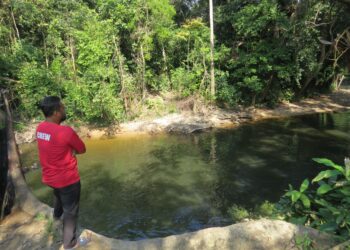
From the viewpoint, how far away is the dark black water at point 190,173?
24.1ft

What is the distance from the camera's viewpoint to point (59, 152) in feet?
10.7

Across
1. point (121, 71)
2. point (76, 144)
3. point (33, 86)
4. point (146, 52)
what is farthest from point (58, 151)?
point (146, 52)

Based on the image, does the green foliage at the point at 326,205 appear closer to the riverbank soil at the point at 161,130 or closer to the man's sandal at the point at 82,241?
the riverbank soil at the point at 161,130

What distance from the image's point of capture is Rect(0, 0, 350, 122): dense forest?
47.5 feet

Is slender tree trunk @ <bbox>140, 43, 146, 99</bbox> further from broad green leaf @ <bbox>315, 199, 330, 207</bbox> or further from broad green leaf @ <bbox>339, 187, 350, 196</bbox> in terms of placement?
broad green leaf @ <bbox>339, 187, 350, 196</bbox>

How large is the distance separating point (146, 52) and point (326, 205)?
13427 millimetres

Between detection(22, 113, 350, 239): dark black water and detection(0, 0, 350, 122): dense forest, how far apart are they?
2778 millimetres

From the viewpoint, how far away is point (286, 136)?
12.9 meters

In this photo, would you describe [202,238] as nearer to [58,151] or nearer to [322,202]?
[322,202]

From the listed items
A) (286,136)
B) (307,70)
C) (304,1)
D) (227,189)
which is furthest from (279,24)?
(227,189)

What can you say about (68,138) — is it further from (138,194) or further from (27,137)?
(27,137)

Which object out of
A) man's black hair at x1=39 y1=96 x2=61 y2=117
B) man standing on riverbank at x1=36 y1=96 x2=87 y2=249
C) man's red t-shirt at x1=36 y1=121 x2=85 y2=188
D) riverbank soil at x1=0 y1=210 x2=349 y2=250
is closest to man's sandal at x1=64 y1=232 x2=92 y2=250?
riverbank soil at x1=0 y1=210 x2=349 y2=250

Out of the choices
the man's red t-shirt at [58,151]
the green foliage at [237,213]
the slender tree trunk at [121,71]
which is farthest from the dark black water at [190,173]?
the man's red t-shirt at [58,151]

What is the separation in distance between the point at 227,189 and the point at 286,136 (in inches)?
212
